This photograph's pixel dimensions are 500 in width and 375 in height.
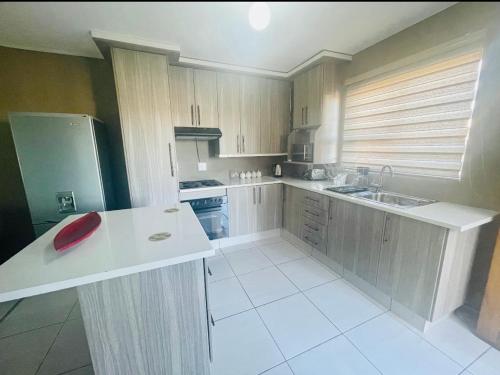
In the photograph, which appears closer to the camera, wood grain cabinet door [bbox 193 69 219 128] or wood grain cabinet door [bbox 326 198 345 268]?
wood grain cabinet door [bbox 326 198 345 268]

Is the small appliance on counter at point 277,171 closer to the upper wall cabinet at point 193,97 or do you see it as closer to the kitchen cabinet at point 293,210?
the kitchen cabinet at point 293,210

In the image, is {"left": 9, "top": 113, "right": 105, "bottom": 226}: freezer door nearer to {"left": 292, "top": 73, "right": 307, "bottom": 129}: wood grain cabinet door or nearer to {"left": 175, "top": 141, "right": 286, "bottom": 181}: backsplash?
{"left": 175, "top": 141, "right": 286, "bottom": 181}: backsplash

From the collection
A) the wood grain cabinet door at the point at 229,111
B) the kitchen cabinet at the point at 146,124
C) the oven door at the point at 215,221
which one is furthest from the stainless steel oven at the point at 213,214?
the wood grain cabinet door at the point at 229,111

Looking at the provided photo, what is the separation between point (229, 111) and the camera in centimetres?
269

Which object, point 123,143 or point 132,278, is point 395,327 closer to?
point 132,278

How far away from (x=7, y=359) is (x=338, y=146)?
3.35 m

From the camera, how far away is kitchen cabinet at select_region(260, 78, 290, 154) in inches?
113

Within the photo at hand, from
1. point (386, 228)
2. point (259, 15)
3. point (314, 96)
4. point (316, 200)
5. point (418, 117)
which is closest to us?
point (259, 15)

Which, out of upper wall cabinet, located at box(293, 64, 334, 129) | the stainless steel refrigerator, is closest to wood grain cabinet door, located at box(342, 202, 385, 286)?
upper wall cabinet, located at box(293, 64, 334, 129)

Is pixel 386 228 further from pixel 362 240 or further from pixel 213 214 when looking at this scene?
pixel 213 214

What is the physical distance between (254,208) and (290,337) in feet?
5.08

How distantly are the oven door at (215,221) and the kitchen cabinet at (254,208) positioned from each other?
76 mm

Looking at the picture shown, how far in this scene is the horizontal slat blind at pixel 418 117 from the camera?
1538 millimetres

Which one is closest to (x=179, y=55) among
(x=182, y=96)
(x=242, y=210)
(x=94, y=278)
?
(x=182, y=96)
